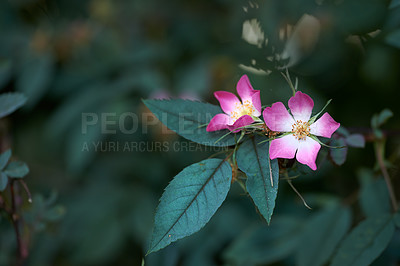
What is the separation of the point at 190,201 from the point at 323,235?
0.58 meters

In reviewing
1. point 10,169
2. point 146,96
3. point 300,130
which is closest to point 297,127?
point 300,130

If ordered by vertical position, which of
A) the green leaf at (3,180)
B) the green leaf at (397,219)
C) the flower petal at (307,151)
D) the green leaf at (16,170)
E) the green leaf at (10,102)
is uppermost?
the green leaf at (10,102)

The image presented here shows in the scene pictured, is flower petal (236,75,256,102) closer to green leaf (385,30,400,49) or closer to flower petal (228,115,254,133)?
flower petal (228,115,254,133)

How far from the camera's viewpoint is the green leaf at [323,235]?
0.97m

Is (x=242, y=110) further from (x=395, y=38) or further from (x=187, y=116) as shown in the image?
(x=395, y=38)

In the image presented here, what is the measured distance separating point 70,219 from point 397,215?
1369mm

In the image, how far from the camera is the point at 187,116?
0.74 metres

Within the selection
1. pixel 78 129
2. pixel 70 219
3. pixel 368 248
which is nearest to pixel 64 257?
pixel 70 219

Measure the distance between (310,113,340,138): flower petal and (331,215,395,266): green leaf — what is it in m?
0.31

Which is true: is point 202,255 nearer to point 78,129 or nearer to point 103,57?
point 78,129

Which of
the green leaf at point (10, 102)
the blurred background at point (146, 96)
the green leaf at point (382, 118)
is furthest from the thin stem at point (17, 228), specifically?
the green leaf at point (382, 118)

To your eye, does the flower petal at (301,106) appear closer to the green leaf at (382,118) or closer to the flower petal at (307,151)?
the flower petal at (307,151)

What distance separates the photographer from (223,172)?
2.16 ft

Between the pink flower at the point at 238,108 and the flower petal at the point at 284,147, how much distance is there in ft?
0.20
